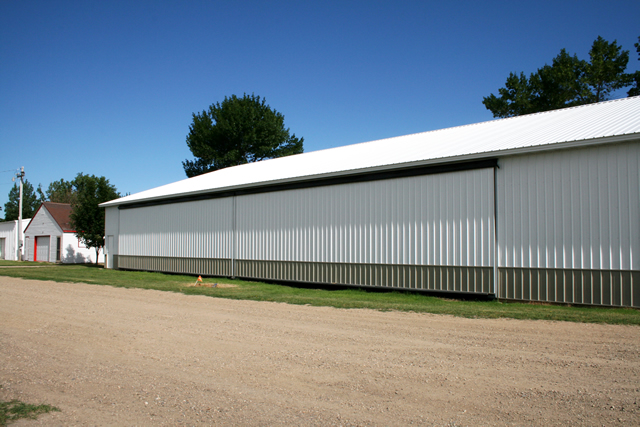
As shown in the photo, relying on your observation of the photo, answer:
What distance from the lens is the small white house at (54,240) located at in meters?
42.0

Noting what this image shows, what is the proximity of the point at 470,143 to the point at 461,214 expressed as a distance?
3.07m

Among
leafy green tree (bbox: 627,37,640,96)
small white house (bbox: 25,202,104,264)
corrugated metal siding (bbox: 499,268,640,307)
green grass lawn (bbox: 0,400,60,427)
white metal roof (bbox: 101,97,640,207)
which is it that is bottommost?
green grass lawn (bbox: 0,400,60,427)

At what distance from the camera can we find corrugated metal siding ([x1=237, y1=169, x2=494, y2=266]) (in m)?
14.3

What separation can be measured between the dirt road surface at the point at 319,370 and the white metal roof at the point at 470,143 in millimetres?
5768

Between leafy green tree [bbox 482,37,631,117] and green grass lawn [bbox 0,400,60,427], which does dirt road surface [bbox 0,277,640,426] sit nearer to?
green grass lawn [bbox 0,400,60,427]

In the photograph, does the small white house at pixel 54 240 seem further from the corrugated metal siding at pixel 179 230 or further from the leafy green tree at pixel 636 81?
the leafy green tree at pixel 636 81

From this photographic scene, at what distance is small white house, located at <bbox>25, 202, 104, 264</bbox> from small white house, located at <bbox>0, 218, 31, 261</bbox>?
1.41 metres

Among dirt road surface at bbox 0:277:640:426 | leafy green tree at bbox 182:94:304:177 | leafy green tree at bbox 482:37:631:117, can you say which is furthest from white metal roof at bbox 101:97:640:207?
leafy green tree at bbox 182:94:304:177

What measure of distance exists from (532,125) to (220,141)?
1563 inches

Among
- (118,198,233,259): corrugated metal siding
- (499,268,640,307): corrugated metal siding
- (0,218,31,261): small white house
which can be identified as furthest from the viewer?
(0,218,31,261): small white house

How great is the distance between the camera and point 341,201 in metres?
17.8

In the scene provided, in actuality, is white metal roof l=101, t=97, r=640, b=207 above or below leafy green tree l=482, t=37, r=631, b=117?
below

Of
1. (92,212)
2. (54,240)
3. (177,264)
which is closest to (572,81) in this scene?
(177,264)

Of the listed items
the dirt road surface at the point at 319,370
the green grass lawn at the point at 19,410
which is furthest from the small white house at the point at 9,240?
the green grass lawn at the point at 19,410
